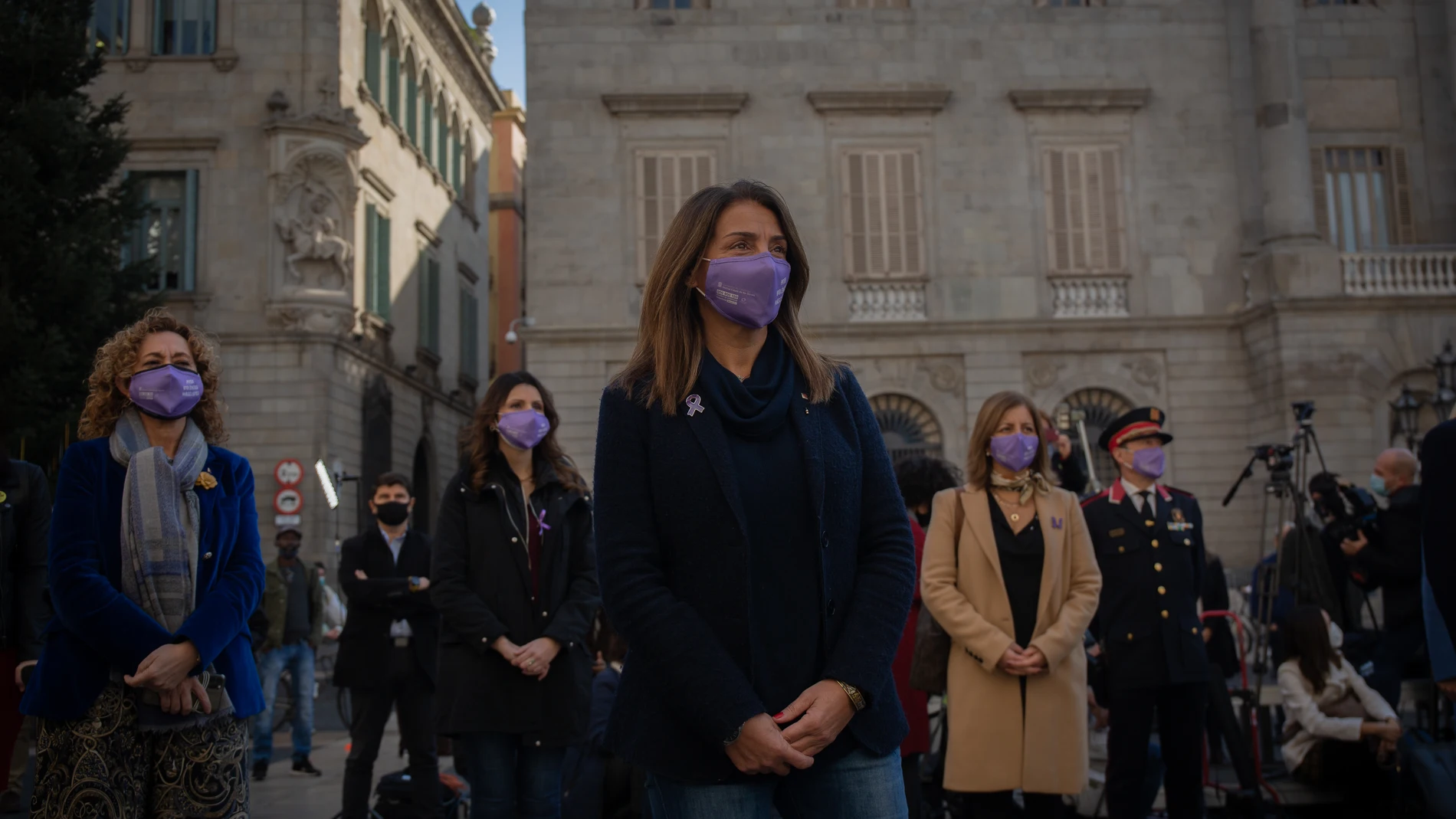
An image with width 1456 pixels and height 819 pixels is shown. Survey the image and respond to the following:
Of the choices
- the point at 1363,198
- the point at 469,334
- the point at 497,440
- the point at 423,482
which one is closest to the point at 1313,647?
the point at 497,440

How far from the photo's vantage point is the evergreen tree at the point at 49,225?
44.3 ft

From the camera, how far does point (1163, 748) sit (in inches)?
265

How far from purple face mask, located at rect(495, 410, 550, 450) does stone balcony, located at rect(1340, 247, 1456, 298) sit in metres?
21.7

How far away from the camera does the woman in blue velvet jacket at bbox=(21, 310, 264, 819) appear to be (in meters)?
4.21

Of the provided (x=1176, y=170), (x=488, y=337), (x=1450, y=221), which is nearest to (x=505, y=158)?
(x=488, y=337)

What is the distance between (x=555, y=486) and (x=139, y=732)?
225 cm

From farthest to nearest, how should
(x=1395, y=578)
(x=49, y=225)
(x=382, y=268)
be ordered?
(x=382, y=268) → (x=49, y=225) → (x=1395, y=578)

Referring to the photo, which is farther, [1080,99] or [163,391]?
[1080,99]

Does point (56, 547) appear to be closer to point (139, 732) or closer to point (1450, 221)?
point (139, 732)

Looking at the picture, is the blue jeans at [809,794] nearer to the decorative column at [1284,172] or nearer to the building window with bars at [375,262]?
the decorative column at [1284,172]

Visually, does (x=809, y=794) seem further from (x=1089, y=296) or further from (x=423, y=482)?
(x=423, y=482)

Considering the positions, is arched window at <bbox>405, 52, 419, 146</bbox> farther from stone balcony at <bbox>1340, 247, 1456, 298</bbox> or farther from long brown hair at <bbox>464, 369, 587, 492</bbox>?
long brown hair at <bbox>464, 369, 587, 492</bbox>

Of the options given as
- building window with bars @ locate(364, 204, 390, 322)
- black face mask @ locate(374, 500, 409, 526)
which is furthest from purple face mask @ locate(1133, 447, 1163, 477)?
building window with bars @ locate(364, 204, 390, 322)

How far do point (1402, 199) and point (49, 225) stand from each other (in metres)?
23.3
